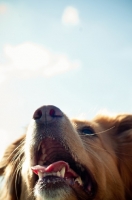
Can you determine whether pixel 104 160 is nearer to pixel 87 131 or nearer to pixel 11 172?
pixel 87 131

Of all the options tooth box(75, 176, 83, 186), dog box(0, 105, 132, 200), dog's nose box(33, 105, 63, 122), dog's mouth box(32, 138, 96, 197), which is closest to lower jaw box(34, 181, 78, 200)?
dog box(0, 105, 132, 200)

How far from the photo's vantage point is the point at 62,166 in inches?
166

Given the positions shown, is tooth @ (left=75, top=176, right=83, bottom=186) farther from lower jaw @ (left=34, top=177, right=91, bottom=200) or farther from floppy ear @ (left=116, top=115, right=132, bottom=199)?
floppy ear @ (left=116, top=115, right=132, bottom=199)

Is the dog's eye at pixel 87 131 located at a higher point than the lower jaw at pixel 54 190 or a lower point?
higher

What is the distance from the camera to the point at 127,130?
19.3ft

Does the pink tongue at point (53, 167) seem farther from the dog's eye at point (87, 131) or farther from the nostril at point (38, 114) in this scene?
the dog's eye at point (87, 131)

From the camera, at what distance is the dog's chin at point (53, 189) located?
12.9 ft

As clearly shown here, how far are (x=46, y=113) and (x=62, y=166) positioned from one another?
2.30ft

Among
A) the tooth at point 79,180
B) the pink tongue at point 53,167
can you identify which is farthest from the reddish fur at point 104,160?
the pink tongue at point 53,167

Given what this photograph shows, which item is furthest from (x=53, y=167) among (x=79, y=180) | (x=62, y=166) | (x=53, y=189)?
(x=79, y=180)

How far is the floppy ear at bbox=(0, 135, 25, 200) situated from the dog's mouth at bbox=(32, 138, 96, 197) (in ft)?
3.14

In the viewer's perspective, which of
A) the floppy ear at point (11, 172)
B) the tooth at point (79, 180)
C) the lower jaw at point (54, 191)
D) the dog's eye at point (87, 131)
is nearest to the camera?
the lower jaw at point (54, 191)

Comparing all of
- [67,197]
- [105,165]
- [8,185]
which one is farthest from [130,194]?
[8,185]

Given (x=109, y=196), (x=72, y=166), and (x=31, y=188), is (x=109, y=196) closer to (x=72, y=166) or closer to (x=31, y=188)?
(x=72, y=166)
